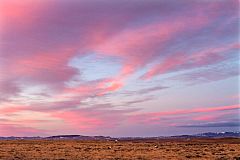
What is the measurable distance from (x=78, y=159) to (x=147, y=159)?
8194 millimetres

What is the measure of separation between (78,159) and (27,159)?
604 cm

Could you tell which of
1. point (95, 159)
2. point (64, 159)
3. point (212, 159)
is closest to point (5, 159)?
point (64, 159)

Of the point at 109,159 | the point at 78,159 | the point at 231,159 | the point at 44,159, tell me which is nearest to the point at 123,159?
the point at 109,159

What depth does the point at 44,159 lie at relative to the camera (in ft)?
144

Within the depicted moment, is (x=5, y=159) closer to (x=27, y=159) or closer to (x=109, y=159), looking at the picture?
(x=27, y=159)

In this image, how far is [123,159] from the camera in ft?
145

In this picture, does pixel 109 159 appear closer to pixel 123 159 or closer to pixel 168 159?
pixel 123 159

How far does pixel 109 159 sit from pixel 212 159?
39.9ft

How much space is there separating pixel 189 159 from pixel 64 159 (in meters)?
14.7

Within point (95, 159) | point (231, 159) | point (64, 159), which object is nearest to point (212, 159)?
point (231, 159)

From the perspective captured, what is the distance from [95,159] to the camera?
146 feet

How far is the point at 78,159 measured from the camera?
145 ft

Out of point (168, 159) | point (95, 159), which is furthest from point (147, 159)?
point (95, 159)

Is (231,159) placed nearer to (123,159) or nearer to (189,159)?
(189,159)
